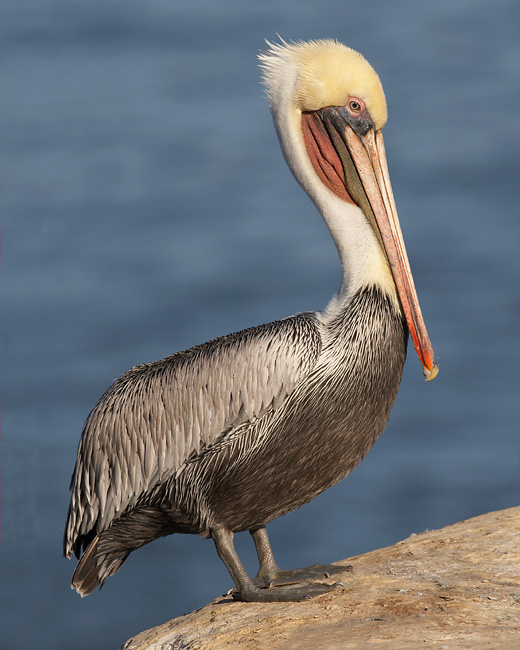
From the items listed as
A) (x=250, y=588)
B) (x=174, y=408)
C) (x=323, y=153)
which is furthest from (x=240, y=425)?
(x=323, y=153)

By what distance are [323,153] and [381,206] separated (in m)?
0.38

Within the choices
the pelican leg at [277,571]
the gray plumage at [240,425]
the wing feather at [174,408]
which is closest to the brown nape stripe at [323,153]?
the gray plumage at [240,425]

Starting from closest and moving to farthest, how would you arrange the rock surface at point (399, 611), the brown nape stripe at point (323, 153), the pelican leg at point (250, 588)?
the rock surface at point (399, 611) → the pelican leg at point (250, 588) → the brown nape stripe at point (323, 153)

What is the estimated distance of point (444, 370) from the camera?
14.0 meters

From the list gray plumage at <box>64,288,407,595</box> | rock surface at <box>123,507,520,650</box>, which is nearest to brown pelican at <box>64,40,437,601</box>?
gray plumage at <box>64,288,407,595</box>

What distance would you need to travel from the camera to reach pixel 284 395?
506 cm

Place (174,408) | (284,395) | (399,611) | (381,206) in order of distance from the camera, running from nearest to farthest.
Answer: (399,611) → (284,395) → (174,408) → (381,206)

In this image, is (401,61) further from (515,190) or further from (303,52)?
(303,52)

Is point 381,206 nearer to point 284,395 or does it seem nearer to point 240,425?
point 284,395

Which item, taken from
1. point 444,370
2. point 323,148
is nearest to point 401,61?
point 444,370

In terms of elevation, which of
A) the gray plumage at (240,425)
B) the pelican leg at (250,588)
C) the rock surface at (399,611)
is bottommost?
the rock surface at (399,611)

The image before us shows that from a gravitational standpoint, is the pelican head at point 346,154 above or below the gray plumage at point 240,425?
above

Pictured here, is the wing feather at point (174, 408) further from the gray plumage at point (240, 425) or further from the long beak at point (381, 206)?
the long beak at point (381, 206)

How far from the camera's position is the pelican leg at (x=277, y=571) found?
5.31 metres
